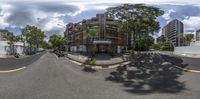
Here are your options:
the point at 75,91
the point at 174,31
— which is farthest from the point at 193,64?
the point at 174,31

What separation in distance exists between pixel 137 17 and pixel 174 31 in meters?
116

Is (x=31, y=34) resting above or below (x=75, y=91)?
above

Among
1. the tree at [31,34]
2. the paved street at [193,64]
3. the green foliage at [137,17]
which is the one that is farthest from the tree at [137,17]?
the tree at [31,34]

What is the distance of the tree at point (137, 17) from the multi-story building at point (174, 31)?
95122mm

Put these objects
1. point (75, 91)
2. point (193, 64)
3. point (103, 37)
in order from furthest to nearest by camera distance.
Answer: point (103, 37) < point (193, 64) < point (75, 91)

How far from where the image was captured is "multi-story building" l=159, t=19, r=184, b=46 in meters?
131

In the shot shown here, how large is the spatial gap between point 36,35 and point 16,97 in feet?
302

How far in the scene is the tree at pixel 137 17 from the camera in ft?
102

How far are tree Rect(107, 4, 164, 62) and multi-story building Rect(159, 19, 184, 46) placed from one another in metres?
95.1

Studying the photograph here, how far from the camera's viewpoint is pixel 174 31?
143000 mm

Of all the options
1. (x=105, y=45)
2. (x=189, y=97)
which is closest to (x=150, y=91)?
(x=189, y=97)

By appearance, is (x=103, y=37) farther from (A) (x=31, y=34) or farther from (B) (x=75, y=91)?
(B) (x=75, y=91)

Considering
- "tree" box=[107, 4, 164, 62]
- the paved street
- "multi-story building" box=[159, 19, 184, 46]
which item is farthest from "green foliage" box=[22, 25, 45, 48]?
the paved street

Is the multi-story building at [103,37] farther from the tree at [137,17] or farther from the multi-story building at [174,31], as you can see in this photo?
the tree at [137,17]
